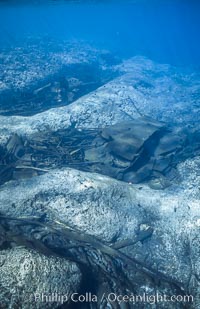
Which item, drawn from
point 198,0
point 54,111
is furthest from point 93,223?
point 198,0

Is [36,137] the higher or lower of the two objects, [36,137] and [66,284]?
the lower

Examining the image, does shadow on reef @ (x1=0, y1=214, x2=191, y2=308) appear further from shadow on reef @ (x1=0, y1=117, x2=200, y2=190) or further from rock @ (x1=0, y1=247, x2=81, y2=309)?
shadow on reef @ (x1=0, y1=117, x2=200, y2=190)

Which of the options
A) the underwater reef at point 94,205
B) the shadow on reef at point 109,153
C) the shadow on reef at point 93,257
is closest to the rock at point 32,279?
the underwater reef at point 94,205

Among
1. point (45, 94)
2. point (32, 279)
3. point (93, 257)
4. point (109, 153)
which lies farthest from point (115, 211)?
point (45, 94)

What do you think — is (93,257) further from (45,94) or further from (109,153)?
(45,94)

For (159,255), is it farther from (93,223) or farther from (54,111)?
(54,111)

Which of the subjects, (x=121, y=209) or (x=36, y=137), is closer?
(x=121, y=209)

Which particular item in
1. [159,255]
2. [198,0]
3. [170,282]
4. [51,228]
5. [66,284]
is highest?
[198,0]
